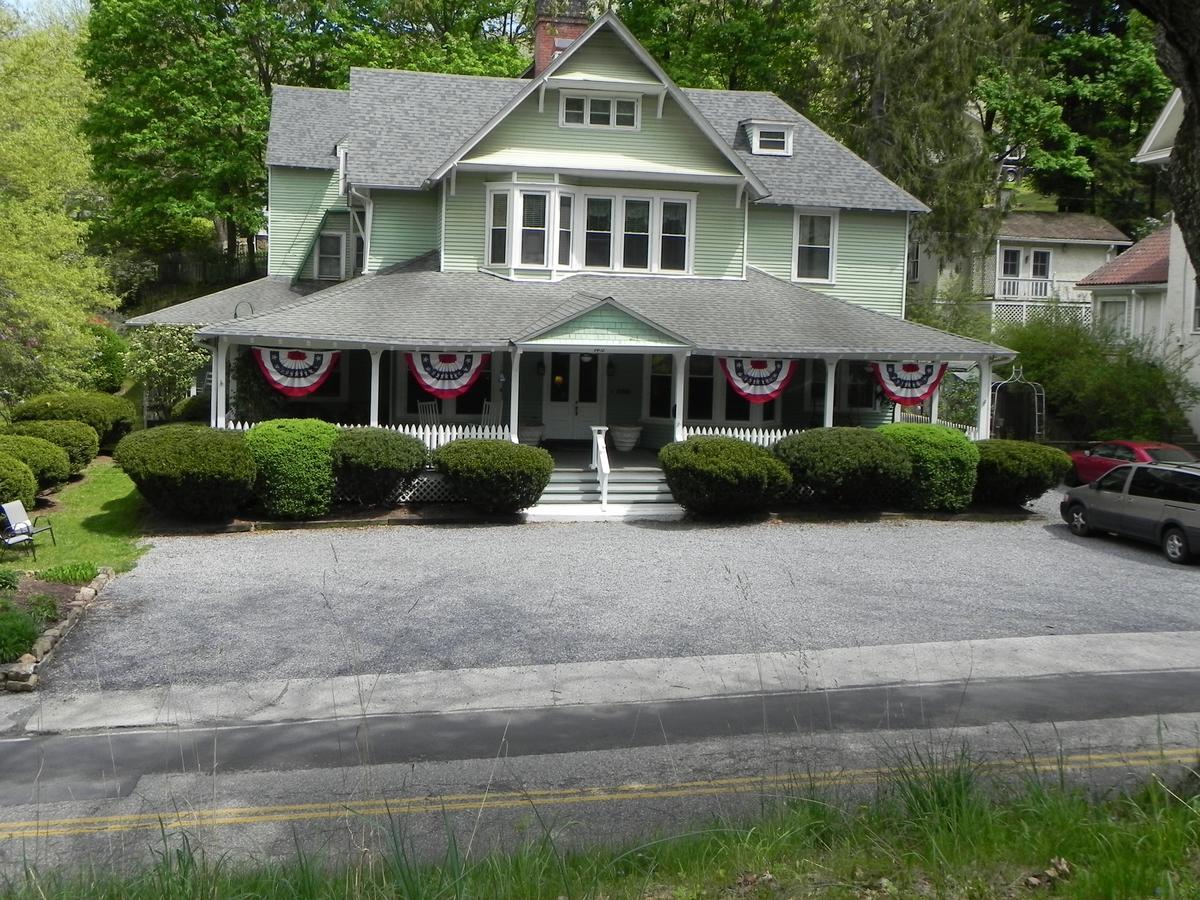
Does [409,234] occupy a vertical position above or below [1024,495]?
above

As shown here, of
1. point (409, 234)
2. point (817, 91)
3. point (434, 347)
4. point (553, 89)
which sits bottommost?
point (434, 347)

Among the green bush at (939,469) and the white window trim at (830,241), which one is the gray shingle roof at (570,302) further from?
the green bush at (939,469)

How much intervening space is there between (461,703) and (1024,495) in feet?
49.8

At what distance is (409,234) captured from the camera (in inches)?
1092

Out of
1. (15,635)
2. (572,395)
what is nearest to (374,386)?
(572,395)

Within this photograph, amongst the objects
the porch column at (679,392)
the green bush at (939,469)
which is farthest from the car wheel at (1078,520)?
the porch column at (679,392)

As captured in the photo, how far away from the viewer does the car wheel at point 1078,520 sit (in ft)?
67.4

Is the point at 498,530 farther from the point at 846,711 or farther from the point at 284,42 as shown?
the point at 284,42

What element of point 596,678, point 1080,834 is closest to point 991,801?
point 1080,834

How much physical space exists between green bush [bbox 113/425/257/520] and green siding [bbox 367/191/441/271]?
8880 mm

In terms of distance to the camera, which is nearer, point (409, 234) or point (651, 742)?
point (651, 742)

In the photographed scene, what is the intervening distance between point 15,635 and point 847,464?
14261 mm

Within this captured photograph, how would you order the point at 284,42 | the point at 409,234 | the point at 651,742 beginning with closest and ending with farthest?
the point at 651,742
the point at 409,234
the point at 284,42

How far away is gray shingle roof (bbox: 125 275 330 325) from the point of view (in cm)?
2867
